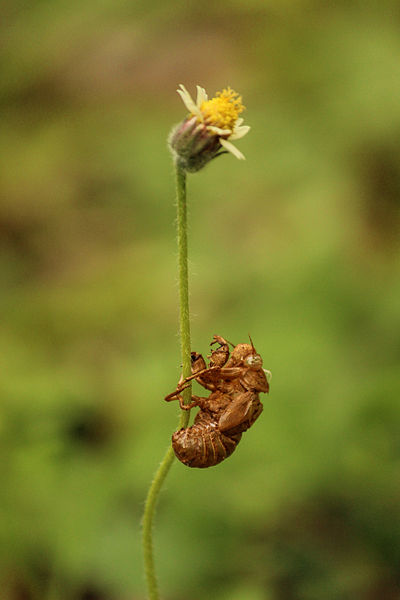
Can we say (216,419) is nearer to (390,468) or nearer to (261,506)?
(261,506)

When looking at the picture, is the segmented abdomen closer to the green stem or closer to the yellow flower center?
the green stem

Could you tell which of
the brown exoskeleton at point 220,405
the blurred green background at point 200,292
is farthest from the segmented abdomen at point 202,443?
the blurred green background at point 200,292

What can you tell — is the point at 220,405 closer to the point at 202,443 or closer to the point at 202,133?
the point at 202,443

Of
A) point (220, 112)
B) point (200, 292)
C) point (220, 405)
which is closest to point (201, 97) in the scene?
point (220, 112)

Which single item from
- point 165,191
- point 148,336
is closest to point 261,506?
point 148,336

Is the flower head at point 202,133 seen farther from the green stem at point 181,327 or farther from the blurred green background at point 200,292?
the blurred green background at point 200,292
